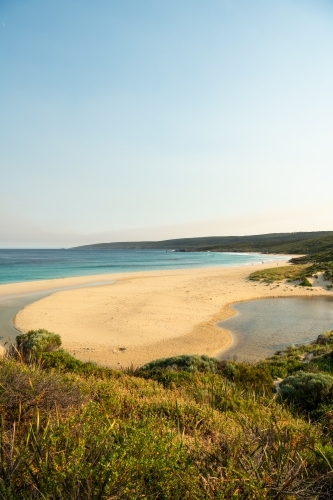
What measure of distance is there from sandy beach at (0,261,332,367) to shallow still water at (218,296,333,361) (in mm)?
1067

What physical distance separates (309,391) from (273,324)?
12.8 meters

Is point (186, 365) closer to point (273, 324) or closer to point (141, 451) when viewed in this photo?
point (141, 451)

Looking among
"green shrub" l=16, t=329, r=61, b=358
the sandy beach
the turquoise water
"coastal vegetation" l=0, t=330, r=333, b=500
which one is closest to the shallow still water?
the sandy beach

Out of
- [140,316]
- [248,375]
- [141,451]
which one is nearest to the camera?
[141,451]

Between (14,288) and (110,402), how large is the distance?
34.2 metres

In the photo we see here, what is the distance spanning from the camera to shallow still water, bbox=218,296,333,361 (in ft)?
52.3

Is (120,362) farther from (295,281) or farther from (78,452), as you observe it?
(295,281)

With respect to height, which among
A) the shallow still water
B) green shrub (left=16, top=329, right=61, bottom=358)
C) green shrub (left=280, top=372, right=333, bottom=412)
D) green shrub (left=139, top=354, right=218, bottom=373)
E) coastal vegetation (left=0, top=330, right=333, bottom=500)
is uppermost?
coastal vegetation (left=0, top=330, right=333, bottom=500)

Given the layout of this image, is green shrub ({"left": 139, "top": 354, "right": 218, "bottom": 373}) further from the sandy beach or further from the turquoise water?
the turquoise water

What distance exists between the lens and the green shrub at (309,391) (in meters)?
7.97

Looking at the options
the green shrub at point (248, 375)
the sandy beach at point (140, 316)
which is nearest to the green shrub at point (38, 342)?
the sandy beach at point (140, 316)

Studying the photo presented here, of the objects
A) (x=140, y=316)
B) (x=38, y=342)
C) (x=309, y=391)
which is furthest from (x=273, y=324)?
(x=38, y=342)

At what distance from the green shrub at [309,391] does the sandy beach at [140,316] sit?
679 centimetres

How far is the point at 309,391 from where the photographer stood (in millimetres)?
8336
